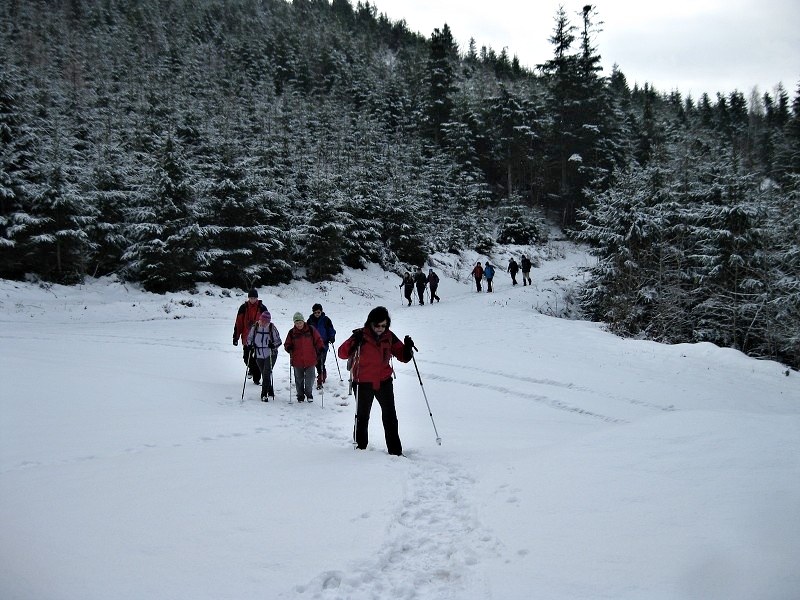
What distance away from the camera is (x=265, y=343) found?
9.23m

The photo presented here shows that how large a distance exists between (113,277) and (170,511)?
901 inches

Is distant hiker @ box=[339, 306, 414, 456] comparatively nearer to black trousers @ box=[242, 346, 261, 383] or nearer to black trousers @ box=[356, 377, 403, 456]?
black trousers @ box=[356, 377, 403, 456]

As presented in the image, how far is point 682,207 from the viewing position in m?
21.9

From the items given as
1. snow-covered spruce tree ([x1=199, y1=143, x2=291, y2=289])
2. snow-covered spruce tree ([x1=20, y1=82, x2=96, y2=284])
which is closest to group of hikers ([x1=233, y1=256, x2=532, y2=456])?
snow-covered spruce tree ([x1=199, y1=143, x2=291, y2=289])

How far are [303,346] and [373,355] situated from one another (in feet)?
11.3

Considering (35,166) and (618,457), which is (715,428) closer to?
(618,457)

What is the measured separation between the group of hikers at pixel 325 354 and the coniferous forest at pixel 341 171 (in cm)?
1278

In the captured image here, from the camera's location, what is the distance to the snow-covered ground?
312 centimetres

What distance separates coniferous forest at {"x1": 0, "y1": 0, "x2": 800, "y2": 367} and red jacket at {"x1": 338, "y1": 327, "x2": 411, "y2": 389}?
13857 mm

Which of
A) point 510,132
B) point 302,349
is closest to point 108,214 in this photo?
point 302,349

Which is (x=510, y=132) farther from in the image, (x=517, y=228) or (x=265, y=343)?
(x=265, y=343)

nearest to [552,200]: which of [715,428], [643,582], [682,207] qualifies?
[682,207]

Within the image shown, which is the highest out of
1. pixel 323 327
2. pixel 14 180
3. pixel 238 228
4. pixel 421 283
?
pixel 14 180

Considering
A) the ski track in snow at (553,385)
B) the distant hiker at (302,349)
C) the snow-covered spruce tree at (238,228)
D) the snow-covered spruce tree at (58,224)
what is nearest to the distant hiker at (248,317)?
the distant hiker at (302,349)
